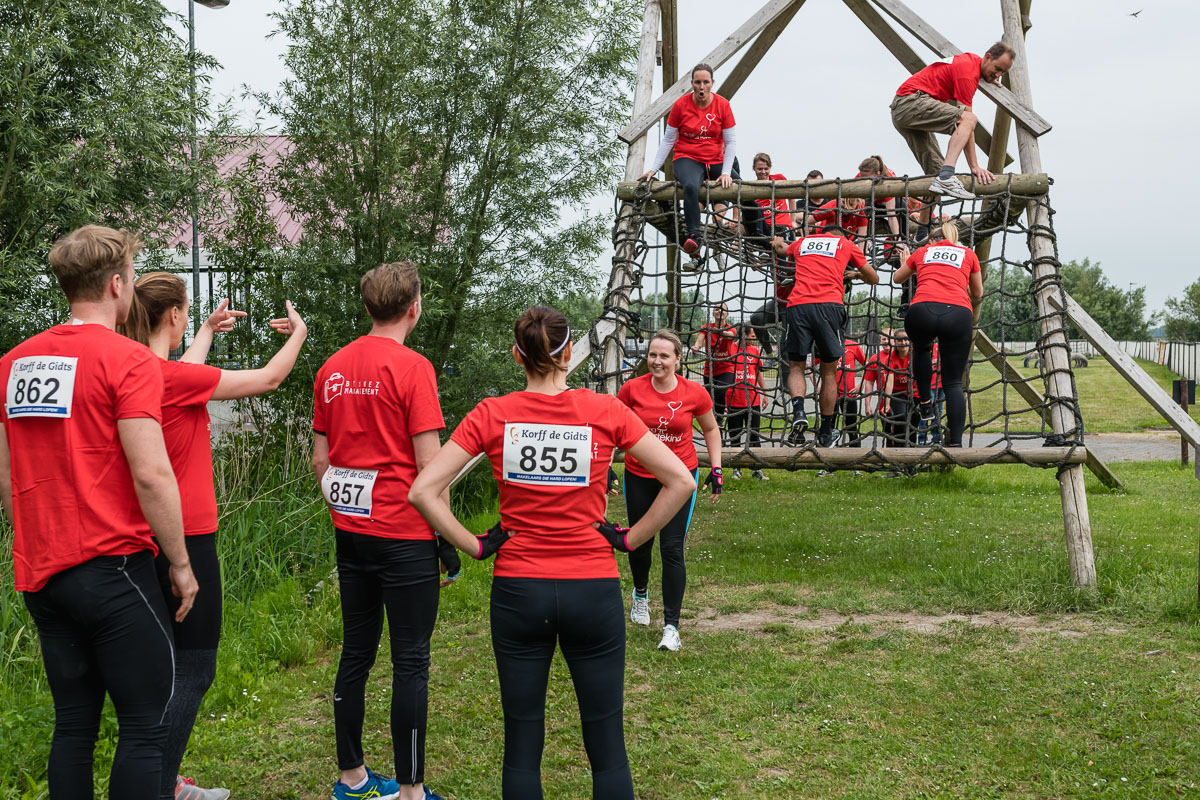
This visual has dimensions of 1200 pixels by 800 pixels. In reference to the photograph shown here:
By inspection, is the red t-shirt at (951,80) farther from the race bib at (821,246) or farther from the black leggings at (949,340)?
the black leggings at (949,340)

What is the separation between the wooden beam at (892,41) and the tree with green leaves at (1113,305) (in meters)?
52.5

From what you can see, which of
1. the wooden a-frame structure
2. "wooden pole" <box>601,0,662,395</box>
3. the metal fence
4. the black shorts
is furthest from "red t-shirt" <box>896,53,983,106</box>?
the metal fence

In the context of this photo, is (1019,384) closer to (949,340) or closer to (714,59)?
(949,340)

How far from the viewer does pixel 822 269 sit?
682 centimetres

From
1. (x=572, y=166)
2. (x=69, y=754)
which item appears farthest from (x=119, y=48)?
(x=69, y=754)

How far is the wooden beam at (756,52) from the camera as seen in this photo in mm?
9727

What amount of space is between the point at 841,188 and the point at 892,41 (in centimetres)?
308

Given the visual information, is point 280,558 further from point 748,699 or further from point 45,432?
point 45,432

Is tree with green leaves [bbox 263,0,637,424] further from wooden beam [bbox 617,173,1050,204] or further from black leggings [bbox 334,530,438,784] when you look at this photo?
black leggings [bbox 334,530,438,784]

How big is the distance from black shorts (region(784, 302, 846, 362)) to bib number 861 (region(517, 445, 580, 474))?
445 centimetres

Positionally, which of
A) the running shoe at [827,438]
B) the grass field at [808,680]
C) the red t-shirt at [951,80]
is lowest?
the grass field at [808,680]

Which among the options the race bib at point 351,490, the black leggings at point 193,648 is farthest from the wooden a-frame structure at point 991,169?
the black leggings at point 193,648

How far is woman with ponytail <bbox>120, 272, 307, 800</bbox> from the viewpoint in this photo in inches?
114

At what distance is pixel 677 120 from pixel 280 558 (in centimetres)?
482
